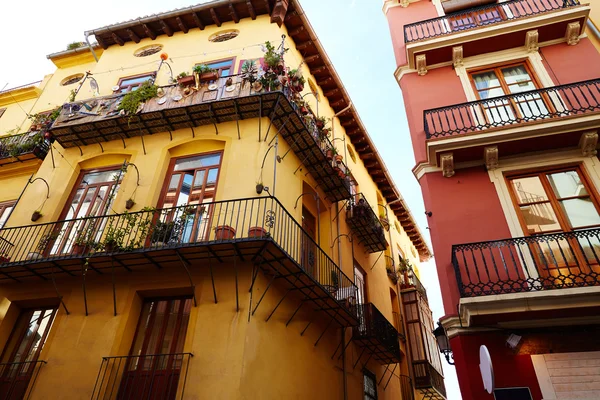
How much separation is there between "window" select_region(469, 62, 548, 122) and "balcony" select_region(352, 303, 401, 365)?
6835 millimetres

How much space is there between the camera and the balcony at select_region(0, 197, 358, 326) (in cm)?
883

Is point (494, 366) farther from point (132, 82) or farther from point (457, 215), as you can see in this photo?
point (132, 82)

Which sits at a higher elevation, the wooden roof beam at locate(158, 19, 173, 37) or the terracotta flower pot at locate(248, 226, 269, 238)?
the wooden roof beam at locate(158, 19, 173, 37)

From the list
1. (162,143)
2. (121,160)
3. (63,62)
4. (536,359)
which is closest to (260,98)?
(162,143)

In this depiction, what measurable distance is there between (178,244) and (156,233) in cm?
137

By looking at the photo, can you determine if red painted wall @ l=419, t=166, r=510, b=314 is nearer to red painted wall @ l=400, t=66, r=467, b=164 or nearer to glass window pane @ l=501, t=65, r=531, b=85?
red painted wall @ l=400, t=66, r=467, b=164

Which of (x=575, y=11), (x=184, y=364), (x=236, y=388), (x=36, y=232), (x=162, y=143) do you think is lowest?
(x=236, y=388)

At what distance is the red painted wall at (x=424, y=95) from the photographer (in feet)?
39.3

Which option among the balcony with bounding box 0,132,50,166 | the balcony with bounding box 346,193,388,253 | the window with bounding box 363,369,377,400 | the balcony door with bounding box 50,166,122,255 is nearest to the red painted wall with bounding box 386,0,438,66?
the balcony with bounding box 346,193,388,253

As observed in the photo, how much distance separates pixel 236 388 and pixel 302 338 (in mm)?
2847

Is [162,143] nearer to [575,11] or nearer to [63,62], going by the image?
[63,62]

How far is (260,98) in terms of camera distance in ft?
37.2

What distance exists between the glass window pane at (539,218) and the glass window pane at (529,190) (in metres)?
0.21

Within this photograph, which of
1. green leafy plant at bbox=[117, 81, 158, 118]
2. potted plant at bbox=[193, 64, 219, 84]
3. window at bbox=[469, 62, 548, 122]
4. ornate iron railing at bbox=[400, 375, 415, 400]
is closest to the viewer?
window at bbox=[469, 62, 548, 122]
